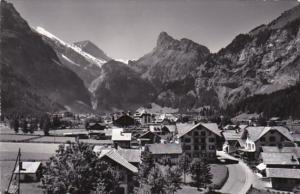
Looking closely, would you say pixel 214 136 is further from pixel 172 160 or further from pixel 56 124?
pixel 56 124

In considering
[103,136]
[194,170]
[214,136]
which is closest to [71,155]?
[194,170]

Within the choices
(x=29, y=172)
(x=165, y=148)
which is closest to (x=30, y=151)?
(x=29, y=172)

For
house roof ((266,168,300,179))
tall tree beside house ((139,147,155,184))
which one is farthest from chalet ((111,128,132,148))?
house roof ((266,168,300,179))

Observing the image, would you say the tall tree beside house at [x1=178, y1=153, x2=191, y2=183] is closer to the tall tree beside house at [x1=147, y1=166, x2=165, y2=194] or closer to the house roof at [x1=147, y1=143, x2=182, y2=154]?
the house roof at [x1=147, y1=143, x2=182, y2=154]

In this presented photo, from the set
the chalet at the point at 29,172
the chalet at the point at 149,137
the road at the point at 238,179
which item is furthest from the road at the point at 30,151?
the road at the point at 238,179

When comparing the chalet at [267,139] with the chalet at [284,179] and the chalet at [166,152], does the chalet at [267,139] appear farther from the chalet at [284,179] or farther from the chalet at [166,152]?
the chalet at [284,179]
